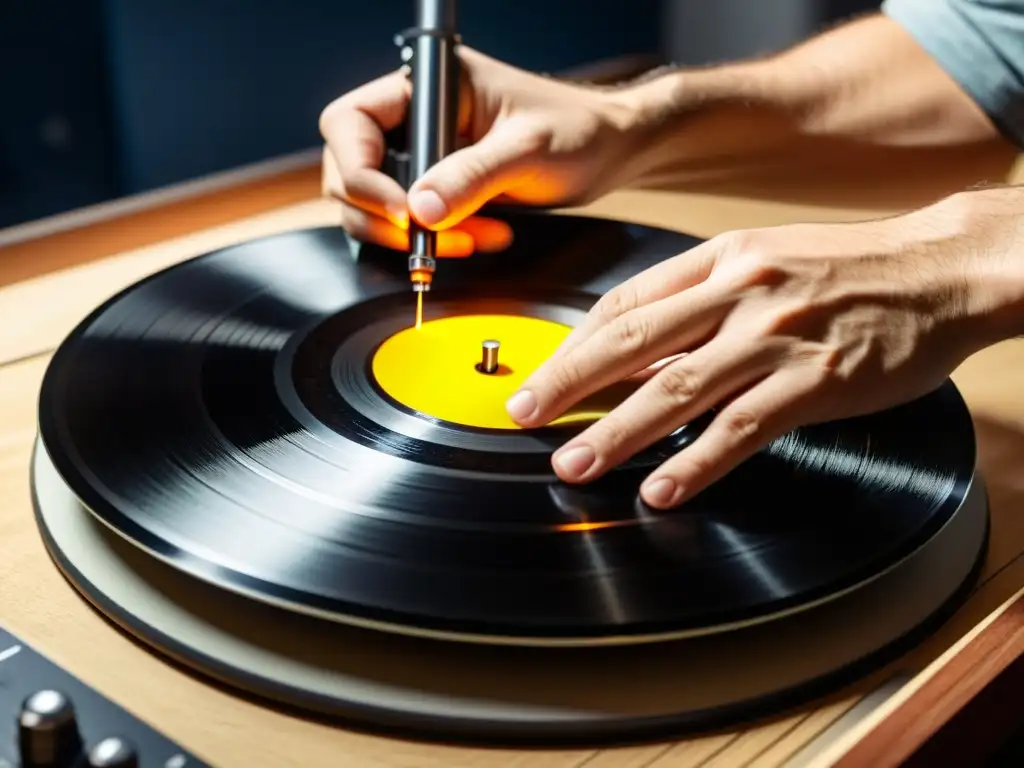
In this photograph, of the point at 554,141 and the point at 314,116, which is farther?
the point at 314,116

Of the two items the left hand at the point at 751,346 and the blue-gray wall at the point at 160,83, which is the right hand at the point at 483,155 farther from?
the blue-gray wall at the point at 160,83

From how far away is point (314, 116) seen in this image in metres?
1.64

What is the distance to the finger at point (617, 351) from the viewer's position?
0.67 m

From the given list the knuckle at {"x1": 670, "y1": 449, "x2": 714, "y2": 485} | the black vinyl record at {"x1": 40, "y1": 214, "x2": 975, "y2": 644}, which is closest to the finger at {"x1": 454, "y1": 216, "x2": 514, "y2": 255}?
the black vinyl record at {"x1": 40, "y1": 214, "x2": 975, "y2": 644}

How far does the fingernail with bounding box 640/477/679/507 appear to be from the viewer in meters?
0.59

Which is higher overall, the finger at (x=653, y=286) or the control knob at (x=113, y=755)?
the finger at (x=653, y=286)

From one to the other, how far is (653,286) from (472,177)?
227 mm

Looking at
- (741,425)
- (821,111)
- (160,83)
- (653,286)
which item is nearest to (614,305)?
(653,286)

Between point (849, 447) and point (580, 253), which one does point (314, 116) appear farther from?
point (849, 447)

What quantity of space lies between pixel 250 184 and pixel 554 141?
37 cm

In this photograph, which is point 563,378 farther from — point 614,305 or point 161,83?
point 161,83

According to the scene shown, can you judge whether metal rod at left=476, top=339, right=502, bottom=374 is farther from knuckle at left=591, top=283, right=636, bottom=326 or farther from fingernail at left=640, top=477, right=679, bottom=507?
fingernail at left=640, top=477, right=679, bottom=507

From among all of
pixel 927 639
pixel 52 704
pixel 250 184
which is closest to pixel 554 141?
pixel 250 184

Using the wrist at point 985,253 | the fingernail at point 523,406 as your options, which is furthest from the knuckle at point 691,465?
the wrist at point 985,253
